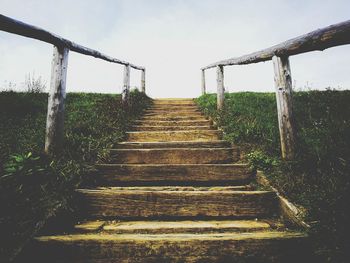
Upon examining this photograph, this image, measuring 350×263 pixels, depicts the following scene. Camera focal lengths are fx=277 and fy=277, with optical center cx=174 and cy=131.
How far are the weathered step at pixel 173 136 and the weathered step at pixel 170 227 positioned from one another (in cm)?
239

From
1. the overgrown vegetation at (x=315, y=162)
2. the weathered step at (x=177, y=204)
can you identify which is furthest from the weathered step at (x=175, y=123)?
the weathered step at (x=177, y=204)

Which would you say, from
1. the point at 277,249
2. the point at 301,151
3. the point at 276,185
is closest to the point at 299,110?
the point at 301,151

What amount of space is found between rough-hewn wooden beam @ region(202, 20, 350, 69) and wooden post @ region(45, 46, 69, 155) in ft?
8.33

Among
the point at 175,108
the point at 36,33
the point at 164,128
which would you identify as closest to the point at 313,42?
the point at 36,33

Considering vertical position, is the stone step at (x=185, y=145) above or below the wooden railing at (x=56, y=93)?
below

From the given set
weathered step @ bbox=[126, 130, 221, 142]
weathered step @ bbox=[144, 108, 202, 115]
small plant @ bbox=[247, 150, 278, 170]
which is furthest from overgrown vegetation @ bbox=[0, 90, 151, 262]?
small plant @ bbox=[247, 150, 278, 170]

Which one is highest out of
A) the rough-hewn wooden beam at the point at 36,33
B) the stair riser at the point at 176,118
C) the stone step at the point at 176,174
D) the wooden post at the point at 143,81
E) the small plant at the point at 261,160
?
the wooden post at the point at 143,81

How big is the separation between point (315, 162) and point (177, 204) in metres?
1.43

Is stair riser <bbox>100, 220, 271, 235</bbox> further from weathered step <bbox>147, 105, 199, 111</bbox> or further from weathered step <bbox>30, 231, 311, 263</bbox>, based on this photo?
weathered step <bbox>147, 105, 199, 111</bbox>

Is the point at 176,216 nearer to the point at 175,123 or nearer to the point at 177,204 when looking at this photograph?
the point at 177,204

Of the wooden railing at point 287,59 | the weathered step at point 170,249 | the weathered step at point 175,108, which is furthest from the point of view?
the weathered step at point 175,108

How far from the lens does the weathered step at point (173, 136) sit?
4.79 metres

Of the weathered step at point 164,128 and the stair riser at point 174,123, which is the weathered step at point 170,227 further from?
the stair riser at point 174,123

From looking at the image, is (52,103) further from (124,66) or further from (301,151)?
(124,66)
